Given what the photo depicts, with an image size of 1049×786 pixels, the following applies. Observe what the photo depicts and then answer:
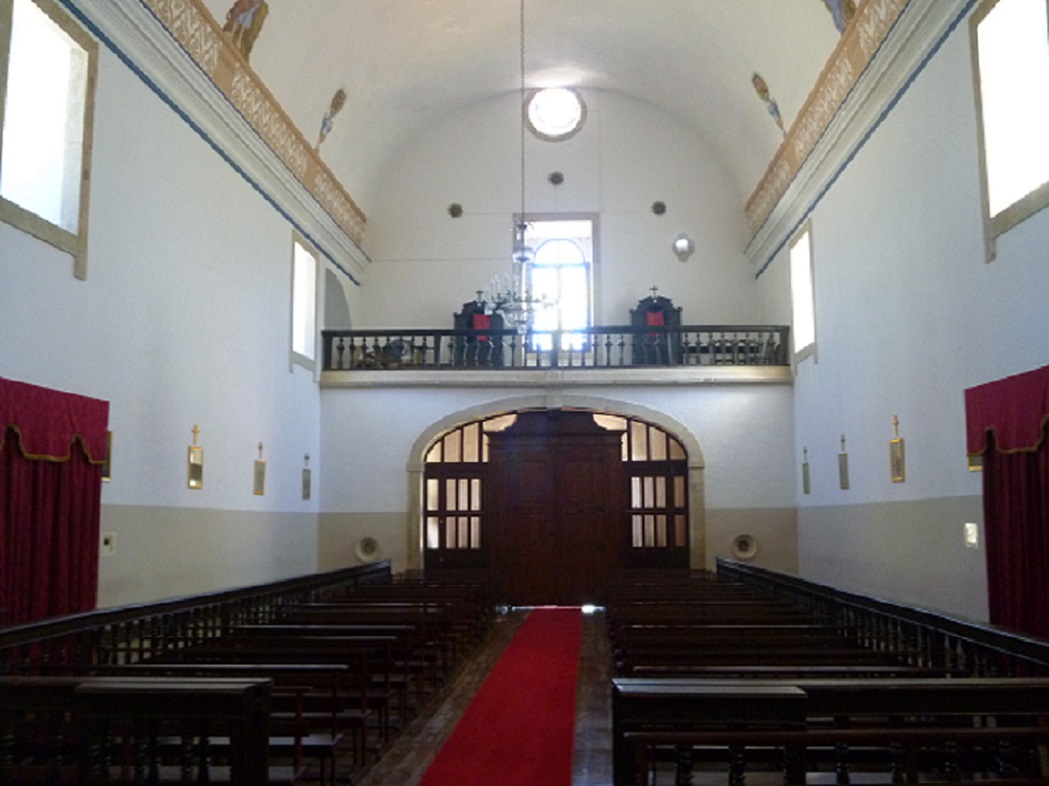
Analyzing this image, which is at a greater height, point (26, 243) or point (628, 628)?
point (26, 243)

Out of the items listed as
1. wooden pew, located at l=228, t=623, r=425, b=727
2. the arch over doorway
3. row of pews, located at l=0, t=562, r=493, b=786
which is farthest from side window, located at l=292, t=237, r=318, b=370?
wooden pew, located at l=228, t=623, r=425, b=727

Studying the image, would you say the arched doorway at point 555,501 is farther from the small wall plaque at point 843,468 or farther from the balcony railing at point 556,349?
the small wall plaque at point 843,468

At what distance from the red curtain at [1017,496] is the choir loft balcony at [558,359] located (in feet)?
28.6

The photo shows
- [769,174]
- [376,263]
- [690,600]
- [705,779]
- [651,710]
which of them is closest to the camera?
[651,710]

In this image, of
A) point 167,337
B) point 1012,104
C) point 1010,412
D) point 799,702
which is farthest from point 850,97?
point 799,702

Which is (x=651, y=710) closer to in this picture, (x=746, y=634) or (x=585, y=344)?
(x=746, y=634)

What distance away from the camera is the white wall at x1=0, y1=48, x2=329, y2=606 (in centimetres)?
940

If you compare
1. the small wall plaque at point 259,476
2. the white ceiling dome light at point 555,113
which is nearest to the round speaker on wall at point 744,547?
the small wall plaque at point 259,476

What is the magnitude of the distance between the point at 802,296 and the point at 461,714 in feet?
36.0

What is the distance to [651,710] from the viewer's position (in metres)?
3.90

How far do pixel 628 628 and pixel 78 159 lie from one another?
660 cm

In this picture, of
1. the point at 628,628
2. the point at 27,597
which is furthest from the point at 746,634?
the point at 27,597

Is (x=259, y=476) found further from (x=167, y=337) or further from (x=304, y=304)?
(x=304, y=304)

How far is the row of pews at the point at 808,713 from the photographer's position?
3.67 metres
